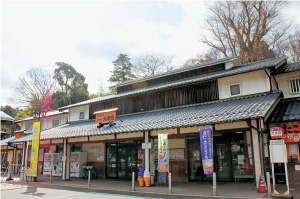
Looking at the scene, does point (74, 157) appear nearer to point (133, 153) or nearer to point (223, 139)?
point (133, 153)

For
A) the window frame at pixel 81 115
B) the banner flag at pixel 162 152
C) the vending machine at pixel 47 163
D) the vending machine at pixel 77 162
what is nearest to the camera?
the banner flag at pixel 162 152

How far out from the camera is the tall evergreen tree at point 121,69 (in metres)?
43.5

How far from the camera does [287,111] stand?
10938 mm

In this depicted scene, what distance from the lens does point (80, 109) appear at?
20.3m

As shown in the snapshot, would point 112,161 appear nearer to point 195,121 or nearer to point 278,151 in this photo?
point 195,121

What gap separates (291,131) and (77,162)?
14.2 meters

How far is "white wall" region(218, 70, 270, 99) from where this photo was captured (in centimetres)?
1213

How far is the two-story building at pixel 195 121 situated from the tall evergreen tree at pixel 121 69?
24.8 meters

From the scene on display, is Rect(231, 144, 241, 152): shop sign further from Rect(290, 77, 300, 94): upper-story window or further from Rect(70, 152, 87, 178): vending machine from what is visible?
Rect(70, 152, 87, 178): vending machine

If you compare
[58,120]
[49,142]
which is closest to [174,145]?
[49,142]

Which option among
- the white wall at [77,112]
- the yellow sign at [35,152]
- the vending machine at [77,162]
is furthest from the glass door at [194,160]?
the white wall at [77,112]

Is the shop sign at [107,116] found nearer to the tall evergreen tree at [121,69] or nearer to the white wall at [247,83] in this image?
the white wall at [247,83]

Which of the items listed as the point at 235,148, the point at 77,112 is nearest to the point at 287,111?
the point at 235,148

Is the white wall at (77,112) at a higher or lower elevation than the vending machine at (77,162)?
higher
